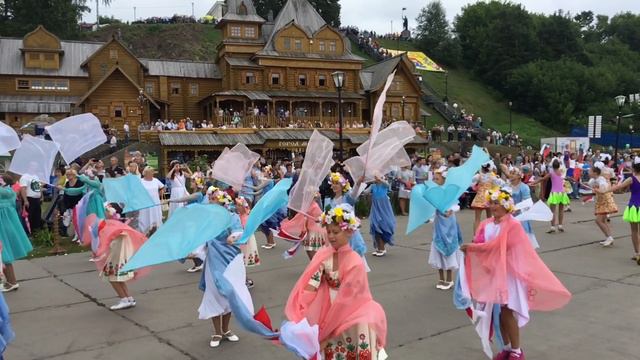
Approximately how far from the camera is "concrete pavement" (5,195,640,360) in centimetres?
583

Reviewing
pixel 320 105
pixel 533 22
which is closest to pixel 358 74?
pixel 320 105

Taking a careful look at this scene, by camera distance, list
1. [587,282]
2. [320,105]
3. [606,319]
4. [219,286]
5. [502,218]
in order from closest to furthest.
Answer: [502,218] < [219,286] < [606,319] < [587,282] < [320,105]

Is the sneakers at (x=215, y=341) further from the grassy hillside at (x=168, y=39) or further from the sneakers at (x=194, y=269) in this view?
the grassy hillside at (x=168, y=39)

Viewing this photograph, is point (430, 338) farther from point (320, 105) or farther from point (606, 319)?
point (320, 105)

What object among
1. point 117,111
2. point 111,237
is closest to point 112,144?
point 117,111

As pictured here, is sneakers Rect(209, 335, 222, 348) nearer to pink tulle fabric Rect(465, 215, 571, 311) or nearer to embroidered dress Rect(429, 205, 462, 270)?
pink tulle fabric Rect(465, 215, 571, 311)

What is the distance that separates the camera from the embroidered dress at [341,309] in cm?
412

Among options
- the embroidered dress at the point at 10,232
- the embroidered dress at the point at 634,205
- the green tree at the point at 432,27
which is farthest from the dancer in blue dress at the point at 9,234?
the green tree at the point at 432,27

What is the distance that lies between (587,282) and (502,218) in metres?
4.10

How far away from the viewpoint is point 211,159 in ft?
112

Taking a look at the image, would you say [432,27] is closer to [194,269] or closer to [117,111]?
[117,111]

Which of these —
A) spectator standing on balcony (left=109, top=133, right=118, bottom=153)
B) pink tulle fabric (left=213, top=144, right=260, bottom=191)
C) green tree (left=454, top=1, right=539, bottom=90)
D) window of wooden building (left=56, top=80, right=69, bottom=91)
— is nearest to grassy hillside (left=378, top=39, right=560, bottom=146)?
green tree (left=454, top=1, right=539, bottom=90)

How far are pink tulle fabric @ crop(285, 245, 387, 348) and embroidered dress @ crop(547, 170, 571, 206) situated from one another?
440 inches

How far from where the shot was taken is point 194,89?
145 ft
